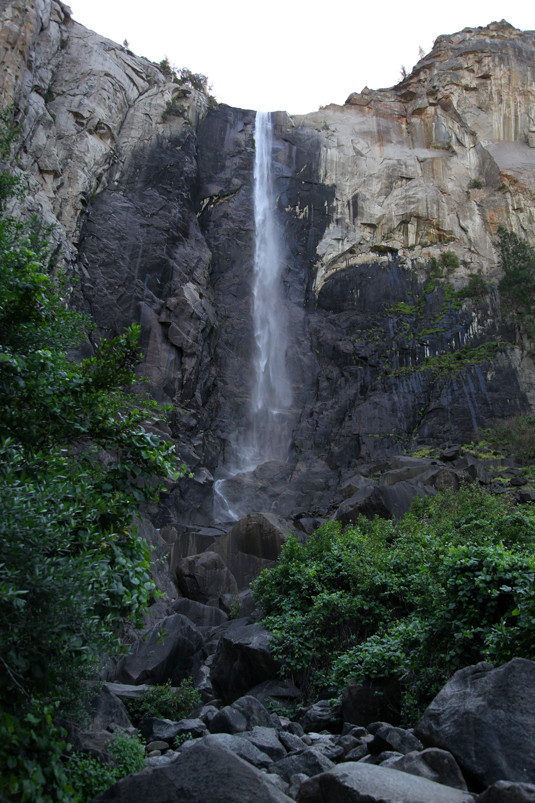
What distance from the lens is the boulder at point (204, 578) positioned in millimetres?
22672

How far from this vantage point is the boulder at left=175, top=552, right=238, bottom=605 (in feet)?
74.4

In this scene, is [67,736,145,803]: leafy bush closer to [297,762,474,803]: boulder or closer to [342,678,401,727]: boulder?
[297,762,474,803]: boulder

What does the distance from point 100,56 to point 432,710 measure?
153 ft

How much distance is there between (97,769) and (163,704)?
193 inches

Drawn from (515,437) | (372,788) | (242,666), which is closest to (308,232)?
(515,437)

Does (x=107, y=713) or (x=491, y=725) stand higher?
(x=491, y=725)

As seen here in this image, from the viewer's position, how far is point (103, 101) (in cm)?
4059

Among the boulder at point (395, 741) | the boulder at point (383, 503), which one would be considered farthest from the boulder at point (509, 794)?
the boulder at point (383, 503)

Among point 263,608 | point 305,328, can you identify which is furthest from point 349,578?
point 305,328

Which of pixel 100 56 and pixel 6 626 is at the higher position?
pixel 100 56

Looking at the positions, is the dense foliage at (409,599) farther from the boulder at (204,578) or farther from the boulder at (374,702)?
the boulder at (204,578)

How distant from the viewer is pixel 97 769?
20.5ft

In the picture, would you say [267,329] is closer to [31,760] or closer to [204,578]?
[204,578]

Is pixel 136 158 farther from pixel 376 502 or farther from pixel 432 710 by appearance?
pixel 432 710
